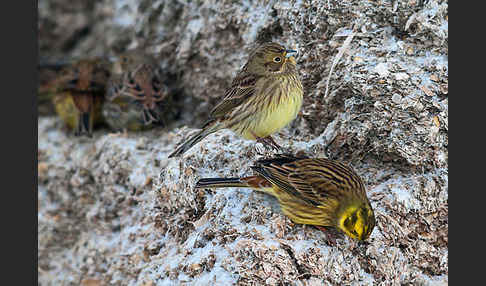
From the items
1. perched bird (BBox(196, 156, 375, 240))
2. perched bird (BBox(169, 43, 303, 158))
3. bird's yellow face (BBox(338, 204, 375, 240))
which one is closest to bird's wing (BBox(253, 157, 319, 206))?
perched bird (BBox(196, 156, 375, 240))

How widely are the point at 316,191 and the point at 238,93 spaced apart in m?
1.52

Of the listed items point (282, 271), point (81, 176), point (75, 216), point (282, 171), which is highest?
point (282, 171)

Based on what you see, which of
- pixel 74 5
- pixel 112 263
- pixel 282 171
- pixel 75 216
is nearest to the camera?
pixel 282 171

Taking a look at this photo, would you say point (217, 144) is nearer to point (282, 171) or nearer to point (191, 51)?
point (282, 171)

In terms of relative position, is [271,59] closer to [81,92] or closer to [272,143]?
[272,143]

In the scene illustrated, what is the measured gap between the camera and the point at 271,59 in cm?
529

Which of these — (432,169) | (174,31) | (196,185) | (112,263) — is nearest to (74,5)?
(174,31)

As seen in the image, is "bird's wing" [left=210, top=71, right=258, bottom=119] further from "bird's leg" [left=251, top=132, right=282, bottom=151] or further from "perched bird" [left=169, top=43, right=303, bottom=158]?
"bird's leg" [left=251, top=132, right=282, bottom=151]

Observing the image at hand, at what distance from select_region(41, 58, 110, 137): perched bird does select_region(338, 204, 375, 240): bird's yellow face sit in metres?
4.53

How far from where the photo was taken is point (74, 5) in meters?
10.1

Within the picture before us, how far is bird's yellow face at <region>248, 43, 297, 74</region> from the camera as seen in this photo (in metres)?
→ 5.26

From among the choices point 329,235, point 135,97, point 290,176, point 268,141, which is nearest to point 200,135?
point 268,141

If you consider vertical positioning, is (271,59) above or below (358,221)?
above

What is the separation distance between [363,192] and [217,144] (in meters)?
1.81
